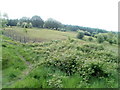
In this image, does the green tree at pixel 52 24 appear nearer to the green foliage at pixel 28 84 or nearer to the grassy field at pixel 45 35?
the grassy field at pixel 45 35

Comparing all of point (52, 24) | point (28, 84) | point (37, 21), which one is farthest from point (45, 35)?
point (28, 84)

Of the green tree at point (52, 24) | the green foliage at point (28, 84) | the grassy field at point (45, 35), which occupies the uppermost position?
the green tree at point (52, 24)

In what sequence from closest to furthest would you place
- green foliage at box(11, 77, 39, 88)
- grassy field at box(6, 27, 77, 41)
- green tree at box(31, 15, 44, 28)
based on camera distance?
green foliage at box(11, 77, 39, 88)
grassy field at box(6, 27, 77, 41)
green tree at box(31, 15, 44, 28)

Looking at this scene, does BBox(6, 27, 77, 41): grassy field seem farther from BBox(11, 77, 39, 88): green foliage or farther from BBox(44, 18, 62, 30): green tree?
BBox(11, 77, 39, 88): green foliage

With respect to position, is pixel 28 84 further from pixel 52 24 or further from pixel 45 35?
pixel 52 24

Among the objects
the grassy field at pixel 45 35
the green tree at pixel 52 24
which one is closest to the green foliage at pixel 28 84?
the grassy field at pixel 45 35

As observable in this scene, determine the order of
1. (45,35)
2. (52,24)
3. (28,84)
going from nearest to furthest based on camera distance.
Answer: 1. (28,84)
2. (45,35)
3. (52,24)

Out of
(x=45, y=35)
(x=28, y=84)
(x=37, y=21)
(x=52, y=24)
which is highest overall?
(x=37, y=21)

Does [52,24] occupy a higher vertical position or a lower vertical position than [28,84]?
higher

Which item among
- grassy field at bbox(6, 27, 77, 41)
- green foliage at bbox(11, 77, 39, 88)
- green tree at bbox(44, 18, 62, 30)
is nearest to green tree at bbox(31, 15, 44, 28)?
green tree at bbox(44, 18, 62, 30)

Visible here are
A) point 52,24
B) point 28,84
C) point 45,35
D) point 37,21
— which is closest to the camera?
point 28,84

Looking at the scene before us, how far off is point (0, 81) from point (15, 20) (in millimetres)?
34691

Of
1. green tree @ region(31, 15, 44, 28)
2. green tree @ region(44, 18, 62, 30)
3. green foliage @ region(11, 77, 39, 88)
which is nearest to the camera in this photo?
green foliage @ region(11, 77, 39, 88)

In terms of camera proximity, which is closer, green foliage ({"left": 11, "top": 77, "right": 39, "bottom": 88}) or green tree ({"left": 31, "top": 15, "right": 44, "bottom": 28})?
green foliage ({"left": 11, "top": 77, "right": 39, "bottom": 88})
